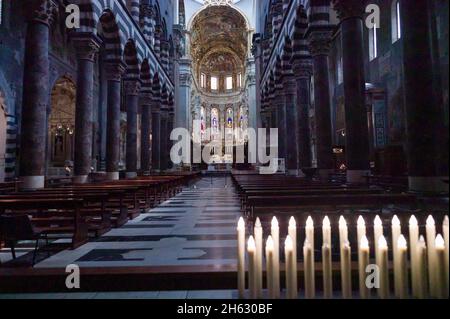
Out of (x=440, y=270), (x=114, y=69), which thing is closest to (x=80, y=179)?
(x=114, y=69)

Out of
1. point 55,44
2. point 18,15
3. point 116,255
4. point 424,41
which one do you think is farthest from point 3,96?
point 424,41

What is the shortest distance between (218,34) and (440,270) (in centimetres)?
4679

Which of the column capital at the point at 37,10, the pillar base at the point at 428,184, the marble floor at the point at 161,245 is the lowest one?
the marble floor at the point at 161,245

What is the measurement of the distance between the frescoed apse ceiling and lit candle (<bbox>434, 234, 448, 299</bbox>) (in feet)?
136

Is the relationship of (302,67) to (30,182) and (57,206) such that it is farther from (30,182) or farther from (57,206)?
(57,206)

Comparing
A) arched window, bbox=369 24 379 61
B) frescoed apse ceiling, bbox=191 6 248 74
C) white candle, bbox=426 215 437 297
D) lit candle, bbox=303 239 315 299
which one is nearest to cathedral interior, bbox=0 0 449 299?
white candle, bbox=426 215 437 297

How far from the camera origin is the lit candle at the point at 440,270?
71.1 inches

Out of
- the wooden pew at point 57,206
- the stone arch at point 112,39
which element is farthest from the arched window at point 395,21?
the wooden pew at point 57,206

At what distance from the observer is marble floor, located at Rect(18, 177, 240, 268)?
14.0ft

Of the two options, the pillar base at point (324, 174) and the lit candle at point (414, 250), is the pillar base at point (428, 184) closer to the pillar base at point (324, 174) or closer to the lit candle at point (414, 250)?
the lit candle at point (414, 250)

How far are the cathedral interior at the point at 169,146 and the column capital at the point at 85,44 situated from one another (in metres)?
0.05

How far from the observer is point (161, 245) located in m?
5.14

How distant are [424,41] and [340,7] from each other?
152 inches

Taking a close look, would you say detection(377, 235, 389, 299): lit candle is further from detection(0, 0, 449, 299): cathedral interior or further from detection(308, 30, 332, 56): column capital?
detection(308, 30, 332, 56): column capital
